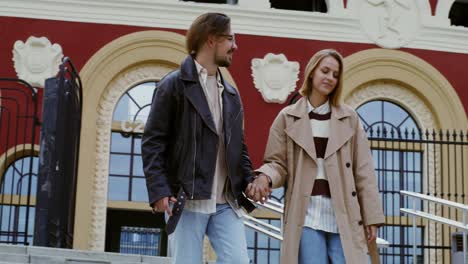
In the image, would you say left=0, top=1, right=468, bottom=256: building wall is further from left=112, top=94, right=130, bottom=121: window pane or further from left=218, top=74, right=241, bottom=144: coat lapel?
left=218, top=74, right=241, bottom=144: coat lapel

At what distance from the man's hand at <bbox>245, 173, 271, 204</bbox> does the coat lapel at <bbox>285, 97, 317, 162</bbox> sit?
291mm

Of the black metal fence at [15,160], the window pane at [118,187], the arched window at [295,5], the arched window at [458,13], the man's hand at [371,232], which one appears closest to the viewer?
the man's hand at [371,232]

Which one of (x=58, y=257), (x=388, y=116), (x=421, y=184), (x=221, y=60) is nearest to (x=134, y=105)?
(x=388, y=116)

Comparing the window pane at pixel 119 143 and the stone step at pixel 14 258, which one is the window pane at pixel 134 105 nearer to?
the window pane at pixel 119 143

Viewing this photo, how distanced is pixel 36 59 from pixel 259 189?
10.4m

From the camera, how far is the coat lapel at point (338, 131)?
192 inches

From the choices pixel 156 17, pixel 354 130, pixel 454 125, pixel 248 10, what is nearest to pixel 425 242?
pixel 454 125

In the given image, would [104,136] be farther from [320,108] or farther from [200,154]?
[200,154]

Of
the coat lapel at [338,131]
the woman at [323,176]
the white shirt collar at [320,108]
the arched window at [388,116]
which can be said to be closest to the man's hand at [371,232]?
the woman at [323,176]

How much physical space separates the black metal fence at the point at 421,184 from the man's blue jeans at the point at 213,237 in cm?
974

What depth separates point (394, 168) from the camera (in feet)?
48.9

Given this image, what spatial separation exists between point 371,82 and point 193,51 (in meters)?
10.9

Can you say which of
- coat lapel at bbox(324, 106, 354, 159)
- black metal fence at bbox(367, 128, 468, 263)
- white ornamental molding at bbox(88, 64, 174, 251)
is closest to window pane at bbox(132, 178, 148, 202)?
white ornamental molding at bbox(88, 64, 174, 251)

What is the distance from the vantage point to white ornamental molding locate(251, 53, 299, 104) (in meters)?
14.9
